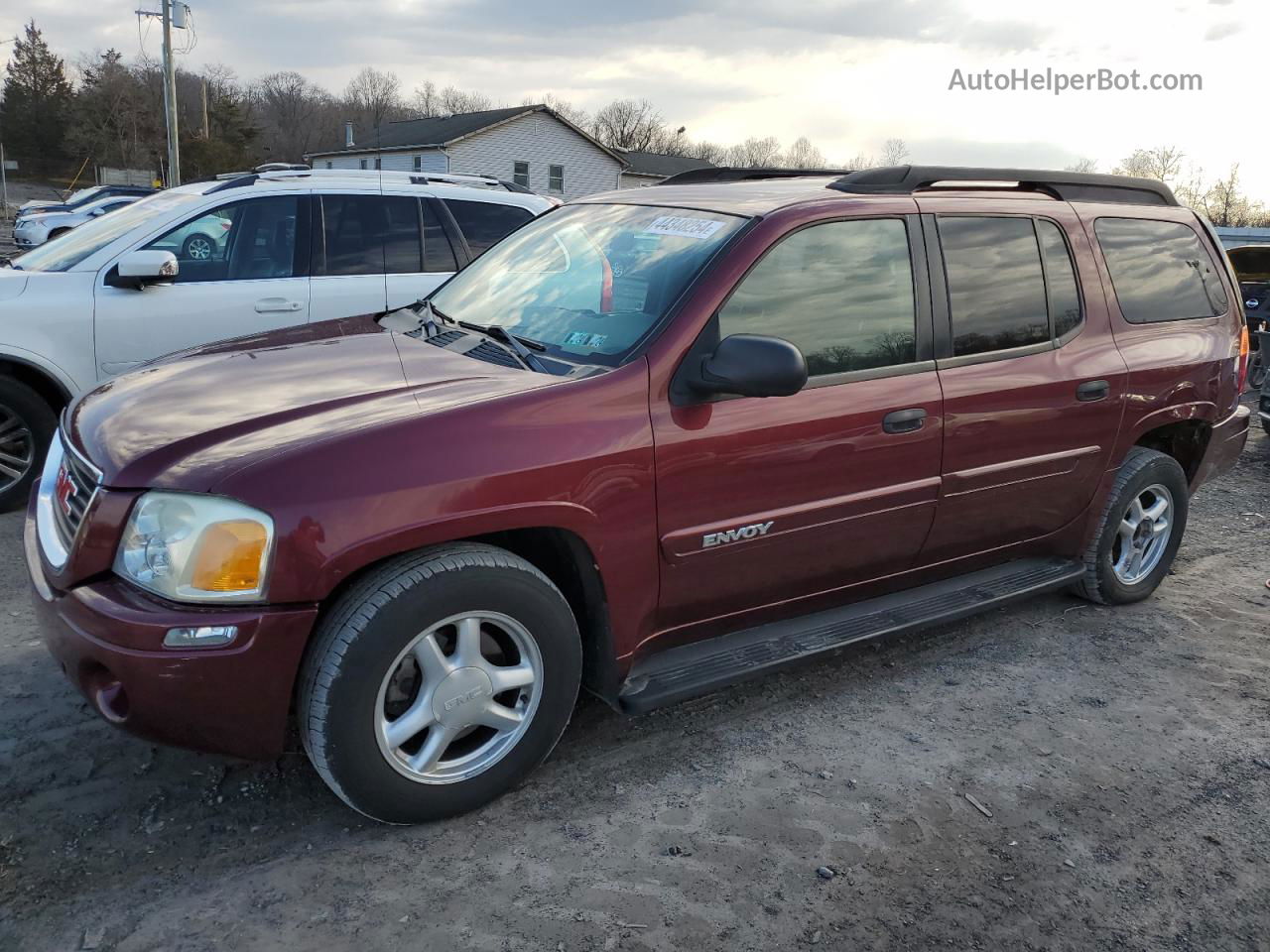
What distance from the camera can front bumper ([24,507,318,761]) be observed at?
2.43 metres

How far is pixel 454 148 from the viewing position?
42.3m

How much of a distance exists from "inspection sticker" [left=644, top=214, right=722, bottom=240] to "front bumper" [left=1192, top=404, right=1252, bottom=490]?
2.87 metres

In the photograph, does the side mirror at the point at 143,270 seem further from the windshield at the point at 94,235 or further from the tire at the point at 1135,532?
the tire at the point at 1135,532

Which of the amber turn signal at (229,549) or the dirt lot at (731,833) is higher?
the amber turn signal at (229,549)

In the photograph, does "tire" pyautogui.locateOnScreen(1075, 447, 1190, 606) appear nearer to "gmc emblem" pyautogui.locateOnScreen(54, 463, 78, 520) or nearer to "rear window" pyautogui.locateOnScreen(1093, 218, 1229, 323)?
"rear window" pyautogui.locateOnScreen(1093, 218, 1229, 323)

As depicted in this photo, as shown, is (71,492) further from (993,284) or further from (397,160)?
(397,160)

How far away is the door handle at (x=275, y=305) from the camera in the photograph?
595 cm

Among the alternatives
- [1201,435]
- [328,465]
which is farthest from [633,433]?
[1201,435]

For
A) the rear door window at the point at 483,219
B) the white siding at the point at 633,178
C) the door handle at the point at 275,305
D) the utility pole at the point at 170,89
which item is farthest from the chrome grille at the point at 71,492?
the white siding at the point at 633,178

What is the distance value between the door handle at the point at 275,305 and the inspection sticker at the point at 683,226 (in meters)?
3.26

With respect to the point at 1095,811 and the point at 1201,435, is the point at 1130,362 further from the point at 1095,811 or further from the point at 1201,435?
the point at 1095,811

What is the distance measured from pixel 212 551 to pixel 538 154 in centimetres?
4517

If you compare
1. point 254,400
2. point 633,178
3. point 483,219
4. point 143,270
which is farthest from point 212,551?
point 633,178

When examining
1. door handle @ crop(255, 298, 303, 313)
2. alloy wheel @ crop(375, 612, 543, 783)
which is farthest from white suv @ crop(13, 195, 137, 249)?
alloy wheel @ crop(375, 612, 543, 783)
